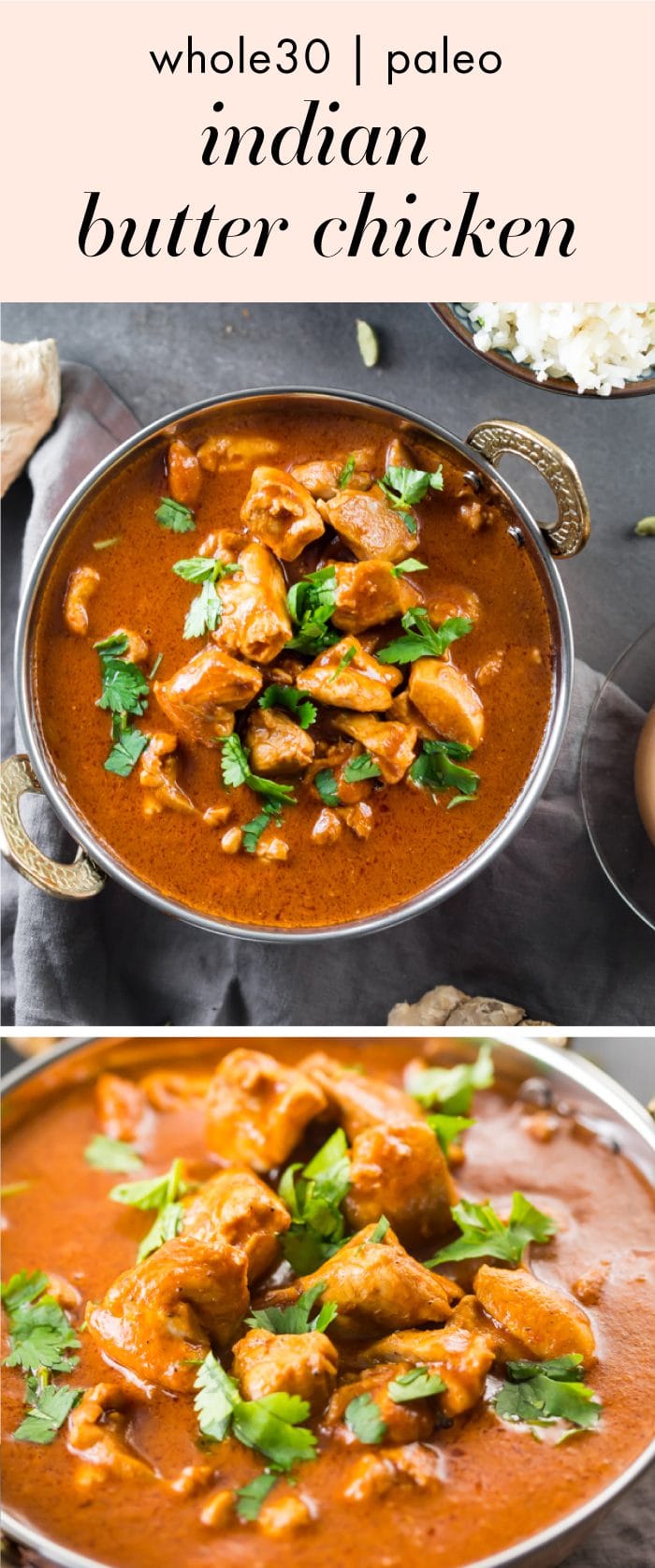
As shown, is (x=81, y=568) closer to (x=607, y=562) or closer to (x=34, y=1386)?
(x=607, y=562)

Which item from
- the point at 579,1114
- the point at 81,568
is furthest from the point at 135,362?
the point at 579,1114

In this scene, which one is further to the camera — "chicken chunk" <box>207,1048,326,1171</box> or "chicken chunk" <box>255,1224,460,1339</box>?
"chicken chunk" <box>207,1048,326,1171</box>

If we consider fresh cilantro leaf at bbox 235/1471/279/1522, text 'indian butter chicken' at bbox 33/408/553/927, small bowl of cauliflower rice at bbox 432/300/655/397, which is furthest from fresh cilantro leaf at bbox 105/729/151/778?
fresh cilantro leaf at bbox 235/1471/279/1522

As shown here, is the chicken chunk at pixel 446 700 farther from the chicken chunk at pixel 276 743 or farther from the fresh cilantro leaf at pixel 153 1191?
the fresh cilantro leaf at pixel 153 1191

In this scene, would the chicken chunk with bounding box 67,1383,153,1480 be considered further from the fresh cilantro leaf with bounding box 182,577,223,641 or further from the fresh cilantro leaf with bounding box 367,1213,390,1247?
the fresh cilantro leaf with bounding box 182,577,223,641

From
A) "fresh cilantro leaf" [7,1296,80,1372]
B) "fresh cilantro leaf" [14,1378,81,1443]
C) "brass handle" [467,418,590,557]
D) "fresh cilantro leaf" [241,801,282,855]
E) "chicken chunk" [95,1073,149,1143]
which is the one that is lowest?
"fresh cilantro leaf" [14,1378,81,1443]

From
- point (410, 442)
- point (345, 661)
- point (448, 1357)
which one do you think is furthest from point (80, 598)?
point (448, 1357)

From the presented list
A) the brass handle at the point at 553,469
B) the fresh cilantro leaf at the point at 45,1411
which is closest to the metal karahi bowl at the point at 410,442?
the brass handle at the point at 553,469

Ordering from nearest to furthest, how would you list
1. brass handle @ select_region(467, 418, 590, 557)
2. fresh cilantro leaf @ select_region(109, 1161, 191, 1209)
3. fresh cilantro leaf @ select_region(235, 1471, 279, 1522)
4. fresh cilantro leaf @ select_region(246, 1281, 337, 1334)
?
fresh cilantro leaf @ select_region(235, 1471, 279, 1522), fresh cilantro leaf @ select_region(246, 1281, 337, 1334), brass handle @ select_region(467, 418, 590, 557), fresh cilantro leaf @ select_region(109, 1161, 191, 1209)
